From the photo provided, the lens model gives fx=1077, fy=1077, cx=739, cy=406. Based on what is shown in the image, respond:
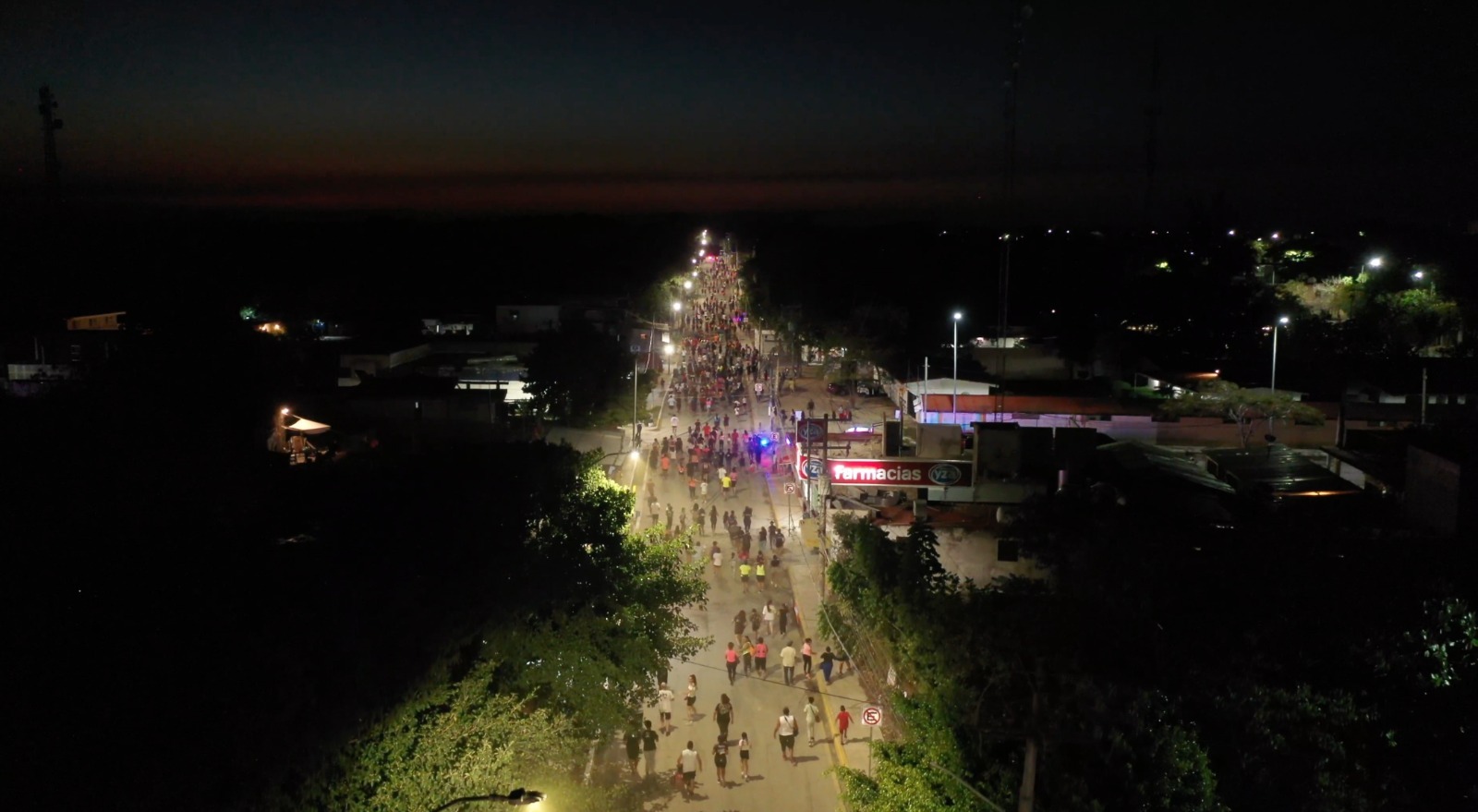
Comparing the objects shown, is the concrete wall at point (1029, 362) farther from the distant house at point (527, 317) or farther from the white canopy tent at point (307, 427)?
the distant house at point (527, 317)

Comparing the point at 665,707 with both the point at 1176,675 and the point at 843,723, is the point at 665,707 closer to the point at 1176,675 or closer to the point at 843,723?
the point at 843,723

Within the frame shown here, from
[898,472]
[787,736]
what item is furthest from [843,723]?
[898,472]

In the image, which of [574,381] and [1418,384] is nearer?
[1418,384]

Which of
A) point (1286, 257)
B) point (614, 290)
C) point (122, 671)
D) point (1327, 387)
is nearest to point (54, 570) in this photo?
point (122, 671)

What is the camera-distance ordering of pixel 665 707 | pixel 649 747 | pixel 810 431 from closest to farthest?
pixel 649 747, pixel 665 707, pixel 810 431

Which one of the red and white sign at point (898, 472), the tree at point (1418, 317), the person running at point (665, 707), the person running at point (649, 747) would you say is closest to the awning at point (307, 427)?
the red and white sign at point (898, 472)

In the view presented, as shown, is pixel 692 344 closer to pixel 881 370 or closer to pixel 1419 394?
pixel 881 370
